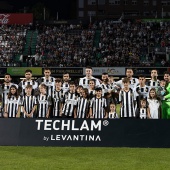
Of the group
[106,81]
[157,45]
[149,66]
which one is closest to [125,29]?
[157,45]

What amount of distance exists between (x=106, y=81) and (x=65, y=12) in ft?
287

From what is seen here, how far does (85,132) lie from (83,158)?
5.41 ft

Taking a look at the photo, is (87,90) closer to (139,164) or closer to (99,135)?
(99,135)

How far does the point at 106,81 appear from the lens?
631 inches

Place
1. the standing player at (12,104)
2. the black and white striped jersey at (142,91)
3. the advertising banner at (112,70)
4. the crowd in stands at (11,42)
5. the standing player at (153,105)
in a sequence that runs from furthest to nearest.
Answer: the crowd in stands at (11,42) → the advertising banner at (112,70) → the black and white striped jersey at (142,91) → the standing player at (12,104) → the standing player at (153,105)

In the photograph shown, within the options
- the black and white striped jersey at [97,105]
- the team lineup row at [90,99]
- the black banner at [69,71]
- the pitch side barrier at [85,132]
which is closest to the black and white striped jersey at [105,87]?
the team lineup row at [90,99]

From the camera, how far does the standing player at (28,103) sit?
1495 centimetres

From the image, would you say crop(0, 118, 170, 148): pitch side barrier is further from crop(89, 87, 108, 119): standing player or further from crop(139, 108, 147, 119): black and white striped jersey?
crop(139, 108, 147, 119): black and white striped jersey

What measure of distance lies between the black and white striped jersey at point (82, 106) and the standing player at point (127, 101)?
1036 millimetres

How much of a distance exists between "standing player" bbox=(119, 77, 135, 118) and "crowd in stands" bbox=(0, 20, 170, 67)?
32.5 meters

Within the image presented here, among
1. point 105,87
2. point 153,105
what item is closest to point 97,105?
Result: point 105,87

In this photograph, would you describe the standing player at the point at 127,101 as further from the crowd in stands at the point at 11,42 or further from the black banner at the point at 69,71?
the crowd in stands at the point at 11,42

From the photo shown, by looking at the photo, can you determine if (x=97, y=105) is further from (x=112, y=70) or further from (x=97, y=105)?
(x=112, y=70)

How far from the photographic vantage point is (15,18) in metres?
59.6
